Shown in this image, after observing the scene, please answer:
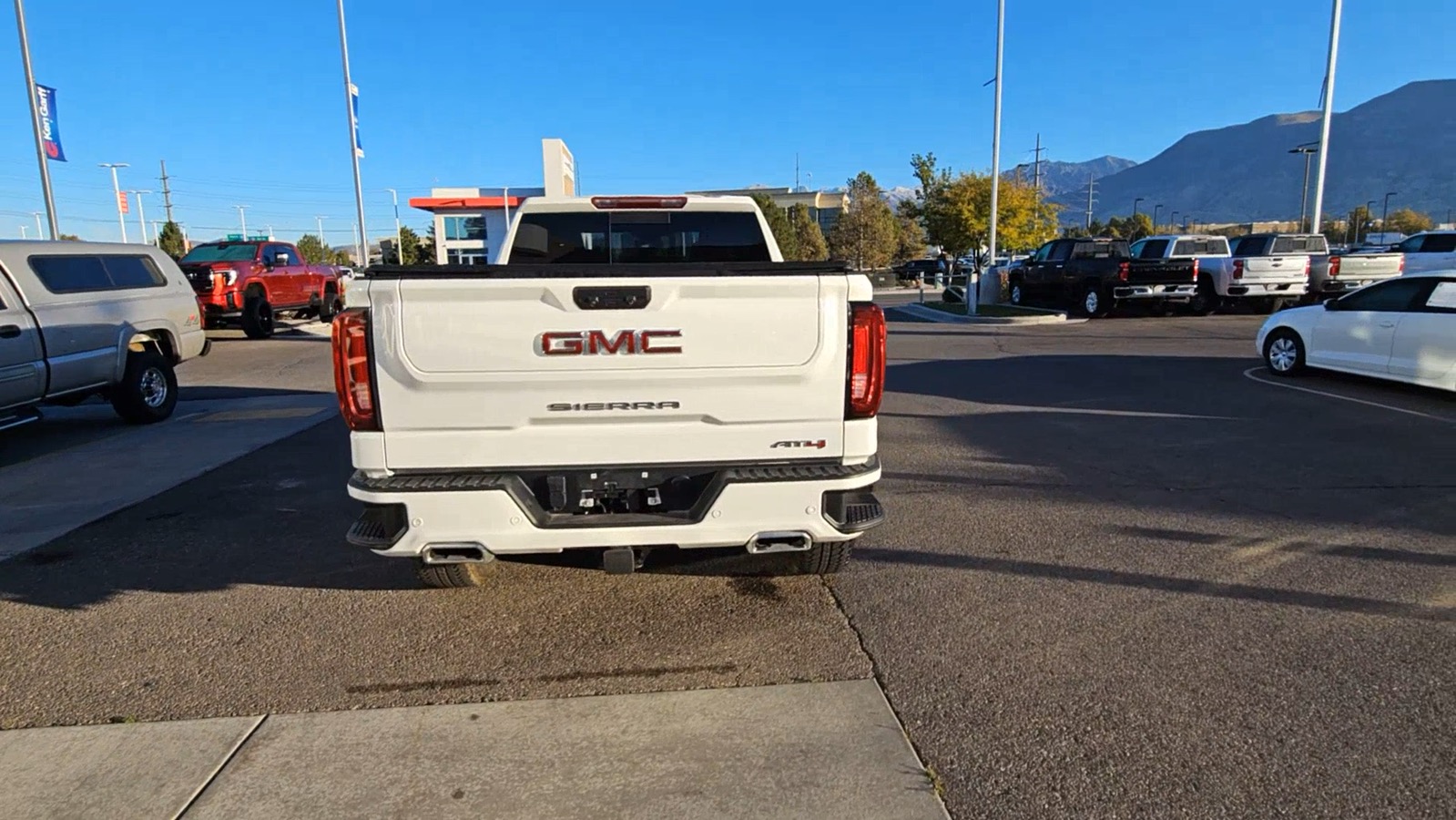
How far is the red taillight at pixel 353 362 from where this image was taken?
3.48 m

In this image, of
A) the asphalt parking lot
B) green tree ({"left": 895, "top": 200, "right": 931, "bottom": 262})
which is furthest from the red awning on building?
the asphalt parking lot

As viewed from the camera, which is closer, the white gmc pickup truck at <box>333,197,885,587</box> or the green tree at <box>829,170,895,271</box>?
the white gmc pickup truck at <box>333,197,885,587</box>

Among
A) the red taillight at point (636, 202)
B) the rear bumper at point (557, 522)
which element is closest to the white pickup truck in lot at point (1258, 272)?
the red taillight at point (636, 202)

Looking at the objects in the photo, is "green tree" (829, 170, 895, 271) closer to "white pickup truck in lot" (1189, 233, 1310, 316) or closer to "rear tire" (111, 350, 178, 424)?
"white pickup truck in lot" (1189, 233, 1310, 316)

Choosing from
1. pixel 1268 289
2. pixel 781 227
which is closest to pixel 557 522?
pixel 1268 289

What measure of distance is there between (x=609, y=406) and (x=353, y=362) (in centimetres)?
105

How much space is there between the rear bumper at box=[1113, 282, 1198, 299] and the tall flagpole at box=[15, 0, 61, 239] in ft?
79.2

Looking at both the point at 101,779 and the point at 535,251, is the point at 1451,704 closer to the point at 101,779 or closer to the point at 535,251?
the point at 101,779

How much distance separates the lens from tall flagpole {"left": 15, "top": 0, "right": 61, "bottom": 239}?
17.8 m

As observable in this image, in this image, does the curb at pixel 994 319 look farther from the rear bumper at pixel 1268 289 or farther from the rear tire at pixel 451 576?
the rear tire at pixel 451 576

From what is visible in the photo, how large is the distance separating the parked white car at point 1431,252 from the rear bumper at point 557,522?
23.1 meters

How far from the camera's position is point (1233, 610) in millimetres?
Answer: 4223

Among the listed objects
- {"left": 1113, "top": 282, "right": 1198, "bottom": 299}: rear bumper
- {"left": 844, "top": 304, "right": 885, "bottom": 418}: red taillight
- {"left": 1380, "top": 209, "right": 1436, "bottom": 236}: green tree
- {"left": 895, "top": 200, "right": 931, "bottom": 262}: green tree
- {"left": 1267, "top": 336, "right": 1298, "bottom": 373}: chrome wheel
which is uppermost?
{"left": 1380, "top": 209, "right": 1436, "bottom": 236}: green tree

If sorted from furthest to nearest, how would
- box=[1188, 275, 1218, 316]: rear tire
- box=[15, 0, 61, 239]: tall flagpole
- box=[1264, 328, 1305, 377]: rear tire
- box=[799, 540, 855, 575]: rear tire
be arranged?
box=[1188, 275, 1218, 316]: rear tire → box=[15, 0, 61, 239]: tall flagpole → box=[1264, 328, 1305, 377]: rear tire → box=[799, 540, 855, 575]: rear tire
